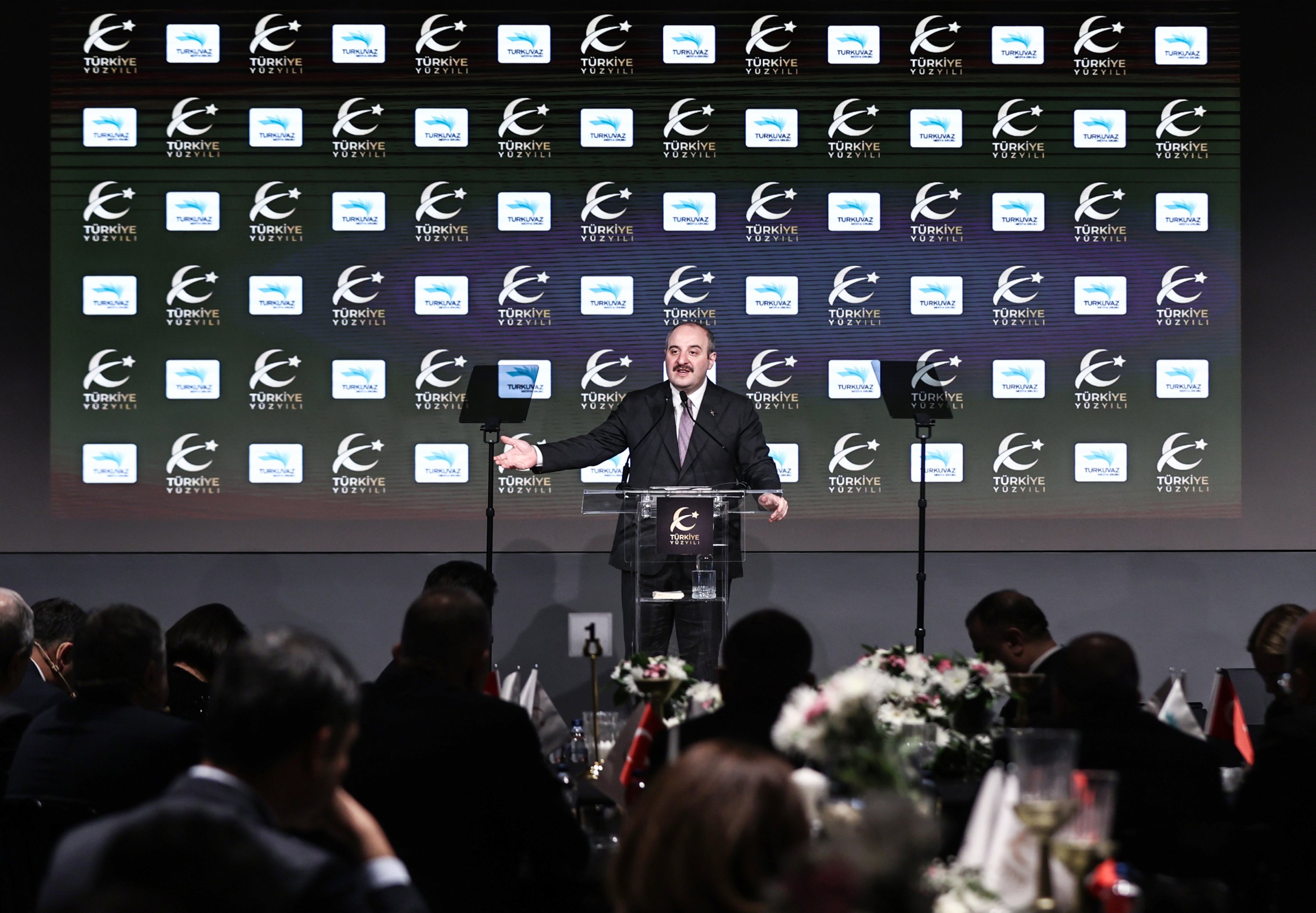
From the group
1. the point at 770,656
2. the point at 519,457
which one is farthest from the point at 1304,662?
the point at 519,457

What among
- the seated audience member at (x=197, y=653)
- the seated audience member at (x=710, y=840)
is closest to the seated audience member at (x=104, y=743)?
the seated audience member at (x=197, y=653)

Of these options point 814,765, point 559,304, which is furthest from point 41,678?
point 559,304

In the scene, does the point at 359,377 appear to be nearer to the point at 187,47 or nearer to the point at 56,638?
the point at 187,47

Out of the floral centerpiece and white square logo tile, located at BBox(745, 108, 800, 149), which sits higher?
white square logo tile, located at BBox(745, 108, 800, 149)

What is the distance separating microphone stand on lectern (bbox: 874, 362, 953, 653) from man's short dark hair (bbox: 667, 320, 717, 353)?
3.03ft

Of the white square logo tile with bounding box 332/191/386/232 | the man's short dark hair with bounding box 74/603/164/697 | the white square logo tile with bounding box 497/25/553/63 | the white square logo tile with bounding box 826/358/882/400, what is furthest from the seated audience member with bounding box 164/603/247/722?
the white square logo tile with bounding box 497/25/553/63

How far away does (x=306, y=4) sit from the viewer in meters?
7.60

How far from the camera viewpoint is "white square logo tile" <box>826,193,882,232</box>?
7.62 m

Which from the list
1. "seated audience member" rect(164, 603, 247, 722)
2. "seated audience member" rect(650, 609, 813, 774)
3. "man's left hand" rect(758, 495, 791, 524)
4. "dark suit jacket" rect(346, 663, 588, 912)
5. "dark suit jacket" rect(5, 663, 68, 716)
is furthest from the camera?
"man's left hand" rect(758, 495, 791, 524)

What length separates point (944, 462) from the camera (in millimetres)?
7578

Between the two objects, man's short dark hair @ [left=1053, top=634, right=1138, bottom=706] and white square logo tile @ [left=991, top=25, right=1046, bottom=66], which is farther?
white square logo tile @ [left=991, top=25, right=1046, bottom=66]

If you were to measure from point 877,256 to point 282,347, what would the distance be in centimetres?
338

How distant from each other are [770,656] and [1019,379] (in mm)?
4747

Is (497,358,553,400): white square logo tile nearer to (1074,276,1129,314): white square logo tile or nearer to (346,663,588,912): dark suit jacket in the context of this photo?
(1074,276,1129,314): white square logo tile
